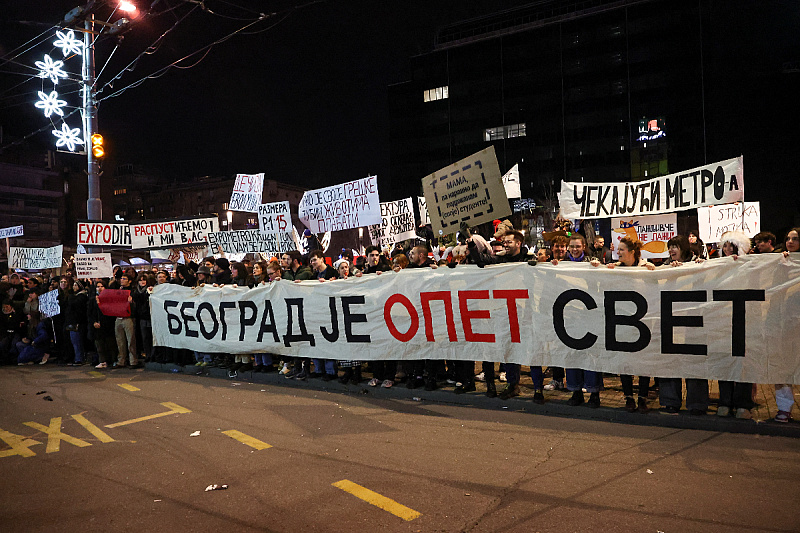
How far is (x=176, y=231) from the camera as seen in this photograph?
15.6m

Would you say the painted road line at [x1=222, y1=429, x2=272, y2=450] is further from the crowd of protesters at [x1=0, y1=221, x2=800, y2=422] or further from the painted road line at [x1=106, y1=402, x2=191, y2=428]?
the crowd of protesters at [x1=0, y1=221, x2=800, y2=422]

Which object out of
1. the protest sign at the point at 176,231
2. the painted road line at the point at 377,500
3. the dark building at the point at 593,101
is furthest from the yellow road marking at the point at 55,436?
the dark building at the point at 593,101

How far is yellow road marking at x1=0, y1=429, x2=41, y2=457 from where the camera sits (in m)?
5.44

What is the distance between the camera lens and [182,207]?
109438 mm

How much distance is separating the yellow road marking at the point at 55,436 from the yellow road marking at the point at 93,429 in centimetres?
17

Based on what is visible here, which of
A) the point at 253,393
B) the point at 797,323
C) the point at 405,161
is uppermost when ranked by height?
the point at 405,161

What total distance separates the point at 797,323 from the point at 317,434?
15.7 ft

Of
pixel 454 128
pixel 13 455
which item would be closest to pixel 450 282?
pixel 13 455

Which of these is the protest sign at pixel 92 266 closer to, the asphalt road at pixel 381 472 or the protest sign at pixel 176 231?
the protest sign at pixel 176 231

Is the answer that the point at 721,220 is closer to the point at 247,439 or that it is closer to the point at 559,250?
the point at 559,250

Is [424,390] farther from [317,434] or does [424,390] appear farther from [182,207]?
[182,207]

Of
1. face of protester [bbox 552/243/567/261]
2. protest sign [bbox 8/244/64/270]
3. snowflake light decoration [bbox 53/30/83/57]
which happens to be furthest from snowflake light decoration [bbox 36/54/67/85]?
face of protester [bbox 552/243/567/261]

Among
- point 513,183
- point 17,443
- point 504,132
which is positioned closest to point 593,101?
point 504,132

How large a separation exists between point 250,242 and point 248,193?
2155mm
